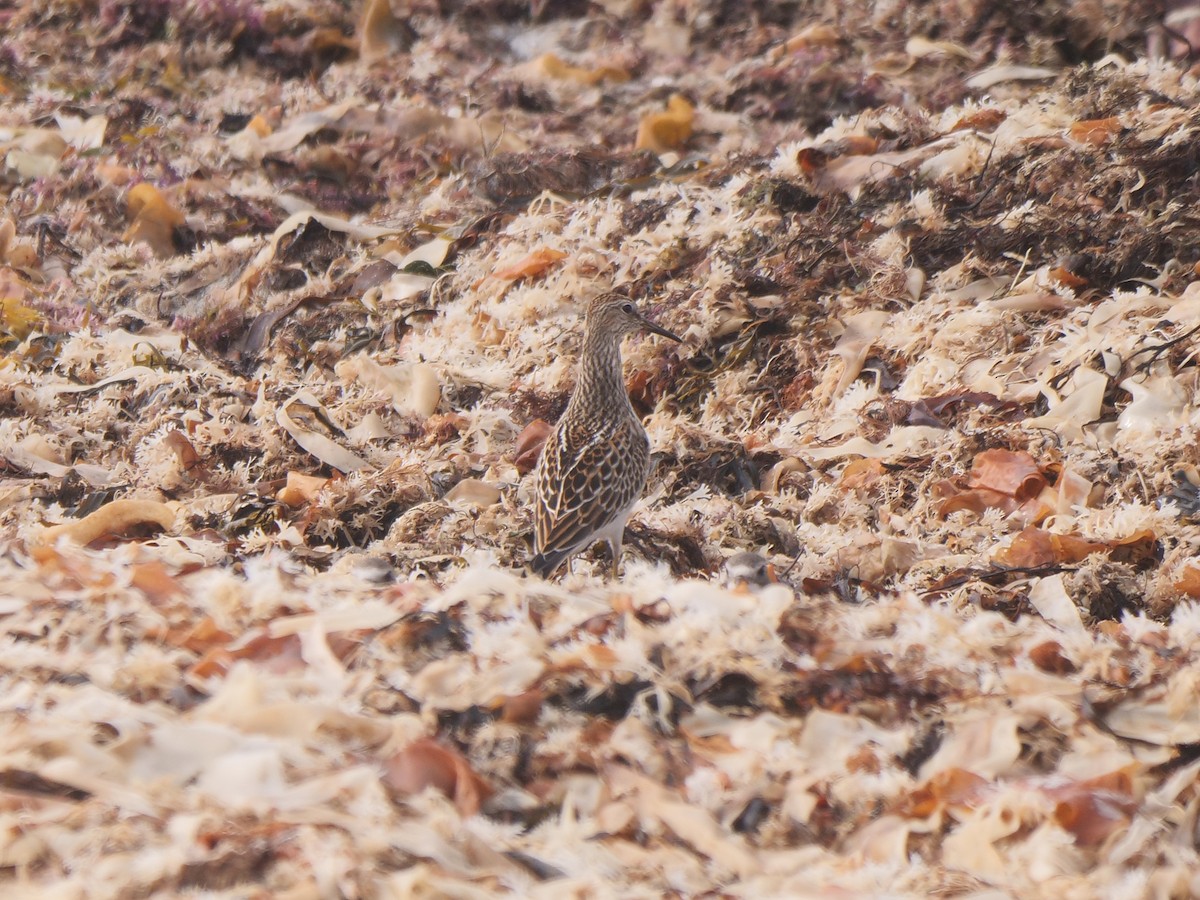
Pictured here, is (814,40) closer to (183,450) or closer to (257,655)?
(183,450)

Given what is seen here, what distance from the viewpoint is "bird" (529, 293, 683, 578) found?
15.7 feet

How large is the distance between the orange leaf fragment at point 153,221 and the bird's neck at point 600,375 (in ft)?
13.5

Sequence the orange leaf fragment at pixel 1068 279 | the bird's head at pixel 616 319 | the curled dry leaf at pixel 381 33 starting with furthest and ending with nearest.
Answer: the curled dry leaf at pixel 381 33, the orange leaf fragment at pixel 1068 279, the bird's head at pixel 616 319

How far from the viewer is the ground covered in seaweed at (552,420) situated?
8.76 ft

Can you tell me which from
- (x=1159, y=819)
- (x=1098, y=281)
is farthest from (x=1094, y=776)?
(x=1098, y=281)

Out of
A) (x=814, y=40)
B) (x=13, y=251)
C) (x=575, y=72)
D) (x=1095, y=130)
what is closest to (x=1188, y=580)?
(x=1095, y=130)

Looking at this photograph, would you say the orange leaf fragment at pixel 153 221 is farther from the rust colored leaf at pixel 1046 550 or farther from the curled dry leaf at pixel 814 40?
the rust colored leaf at pixel 1046 550

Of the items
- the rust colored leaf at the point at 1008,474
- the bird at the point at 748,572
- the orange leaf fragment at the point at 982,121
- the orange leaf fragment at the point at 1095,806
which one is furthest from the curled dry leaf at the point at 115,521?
the orange leaf fragment at the point at 982,121

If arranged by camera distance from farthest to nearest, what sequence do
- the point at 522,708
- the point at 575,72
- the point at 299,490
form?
the point at 575,72, the point at 299,490, the point at 522,708

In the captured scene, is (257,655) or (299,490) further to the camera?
(299,490)

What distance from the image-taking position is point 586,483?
487 centimetres

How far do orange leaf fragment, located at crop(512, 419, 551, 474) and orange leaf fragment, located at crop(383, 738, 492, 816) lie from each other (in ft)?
10.3

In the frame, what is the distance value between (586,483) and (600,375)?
96 cm

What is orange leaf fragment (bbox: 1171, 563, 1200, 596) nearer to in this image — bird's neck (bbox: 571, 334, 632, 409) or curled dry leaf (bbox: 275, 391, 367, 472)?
bird's neck (bbox: 571, 334, 632, 409)
